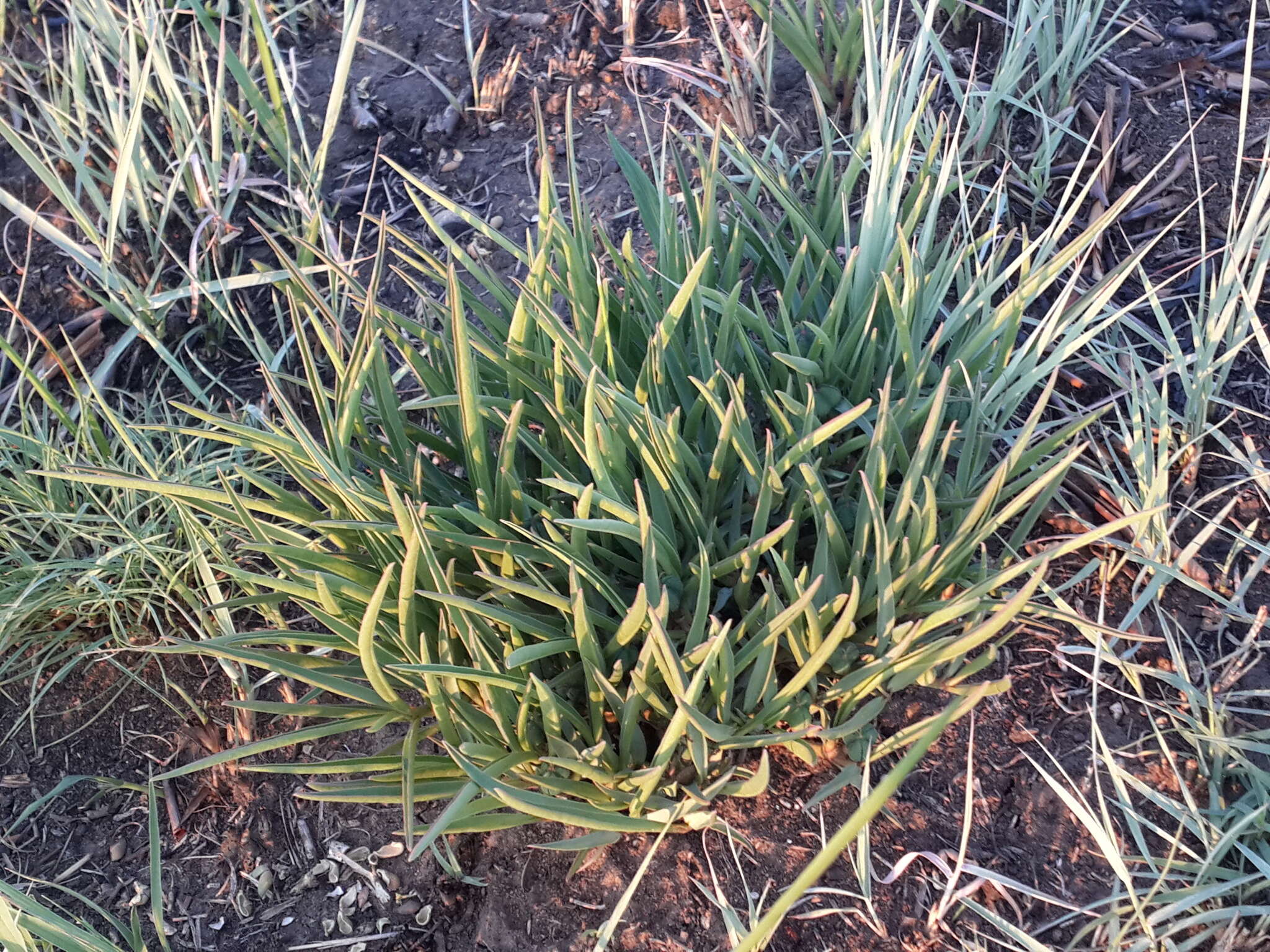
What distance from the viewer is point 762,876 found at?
118cm

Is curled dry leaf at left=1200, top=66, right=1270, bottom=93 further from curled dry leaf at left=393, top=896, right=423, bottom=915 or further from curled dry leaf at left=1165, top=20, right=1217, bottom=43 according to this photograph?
curled dry leaf at left=393, top=896, right=423, bottom=915

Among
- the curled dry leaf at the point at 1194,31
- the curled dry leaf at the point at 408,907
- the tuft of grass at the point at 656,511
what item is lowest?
the curled dry leaf at the point at 408,907

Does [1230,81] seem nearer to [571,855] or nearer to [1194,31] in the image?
[1194,31]

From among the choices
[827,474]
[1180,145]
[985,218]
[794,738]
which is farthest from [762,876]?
[1180,145]

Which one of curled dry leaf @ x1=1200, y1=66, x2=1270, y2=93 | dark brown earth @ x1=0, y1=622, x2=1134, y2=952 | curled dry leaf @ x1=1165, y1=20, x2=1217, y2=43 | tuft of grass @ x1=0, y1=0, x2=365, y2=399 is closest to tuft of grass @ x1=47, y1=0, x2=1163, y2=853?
dark brown earth @ x1=0, y1=622, x2=1134, y2=952

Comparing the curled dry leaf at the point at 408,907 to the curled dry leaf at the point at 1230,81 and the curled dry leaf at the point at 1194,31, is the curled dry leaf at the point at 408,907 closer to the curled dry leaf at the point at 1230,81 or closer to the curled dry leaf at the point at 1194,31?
the curled dry leaf at the point at 1230,81

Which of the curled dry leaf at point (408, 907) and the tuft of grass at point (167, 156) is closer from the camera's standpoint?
the curled dry leaf at point (408, 907)

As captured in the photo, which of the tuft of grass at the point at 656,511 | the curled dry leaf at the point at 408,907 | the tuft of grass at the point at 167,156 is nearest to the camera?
the tuft of grass at the point at 656,511

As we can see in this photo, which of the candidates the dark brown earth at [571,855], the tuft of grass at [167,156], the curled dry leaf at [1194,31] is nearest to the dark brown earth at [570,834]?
the dark brown earth at [571,855]

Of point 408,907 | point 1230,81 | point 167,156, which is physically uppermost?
point 1230,81

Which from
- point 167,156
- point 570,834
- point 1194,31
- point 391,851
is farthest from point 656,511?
point 1194,31

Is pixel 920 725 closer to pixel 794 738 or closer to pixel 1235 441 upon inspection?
pixel 794 738

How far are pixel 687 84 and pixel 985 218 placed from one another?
2.26 feet

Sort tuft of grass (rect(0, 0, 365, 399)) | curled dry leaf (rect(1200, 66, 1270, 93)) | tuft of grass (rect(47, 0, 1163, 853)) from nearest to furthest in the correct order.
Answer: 1. tuft of grass (rect(47, 0, 1163, 853))
2. tuft of grass (rect(0, 0, 365, 399))
3. curled dry leaf (rect(1200, 66, 1270, 93))
